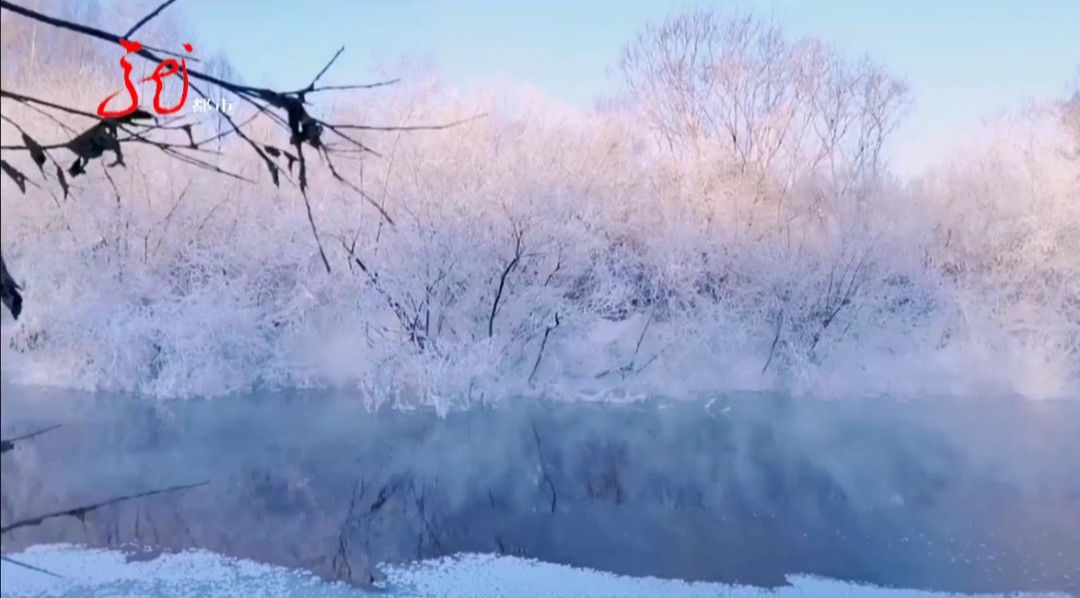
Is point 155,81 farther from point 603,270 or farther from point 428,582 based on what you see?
point 603,270

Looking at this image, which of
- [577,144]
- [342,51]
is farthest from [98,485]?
[577,144]

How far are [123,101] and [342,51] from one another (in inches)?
18.5

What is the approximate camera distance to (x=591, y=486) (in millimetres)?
4434

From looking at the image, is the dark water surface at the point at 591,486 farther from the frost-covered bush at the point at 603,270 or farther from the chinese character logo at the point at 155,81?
the chinese character logo at the point at 155,81

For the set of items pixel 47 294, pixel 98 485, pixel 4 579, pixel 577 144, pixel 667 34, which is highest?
pixel 667 34

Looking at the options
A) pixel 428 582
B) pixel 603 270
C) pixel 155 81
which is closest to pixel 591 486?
pixel 428 582

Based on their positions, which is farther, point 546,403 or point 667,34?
point 546,403

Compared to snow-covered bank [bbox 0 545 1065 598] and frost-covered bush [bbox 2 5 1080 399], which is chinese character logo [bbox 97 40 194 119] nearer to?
snow-covered bank [bbox 0 545 1065 598]

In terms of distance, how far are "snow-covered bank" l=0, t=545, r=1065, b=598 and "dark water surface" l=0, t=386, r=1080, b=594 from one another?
0.09 meters

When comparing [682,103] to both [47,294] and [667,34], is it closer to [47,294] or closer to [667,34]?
[667,34]

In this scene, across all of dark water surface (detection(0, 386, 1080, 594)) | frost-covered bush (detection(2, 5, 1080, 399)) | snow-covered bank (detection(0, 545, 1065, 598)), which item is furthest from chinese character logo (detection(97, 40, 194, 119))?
frost-covered bush (detection(2, 5, 1080, 399))

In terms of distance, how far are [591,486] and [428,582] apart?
1608 mm

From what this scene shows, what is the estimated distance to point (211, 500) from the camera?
3324 mm

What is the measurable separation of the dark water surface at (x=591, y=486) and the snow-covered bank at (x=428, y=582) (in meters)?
0.09
